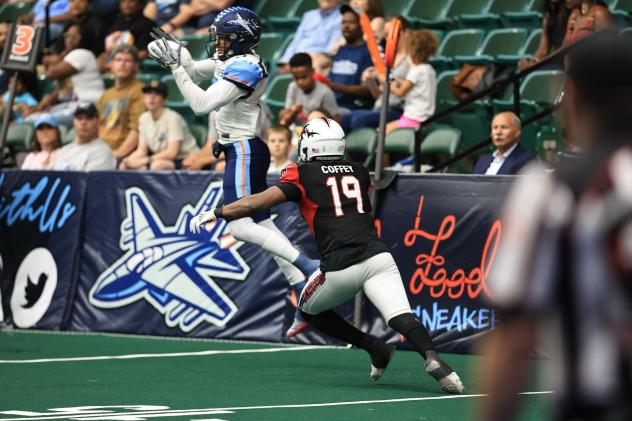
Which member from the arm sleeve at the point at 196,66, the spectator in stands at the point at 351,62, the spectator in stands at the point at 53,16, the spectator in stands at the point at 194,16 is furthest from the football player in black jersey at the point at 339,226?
the spectator in stands at the point at 53,16

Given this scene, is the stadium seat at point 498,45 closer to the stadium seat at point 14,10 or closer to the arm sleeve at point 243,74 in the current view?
the arm sleeve at point 243,74

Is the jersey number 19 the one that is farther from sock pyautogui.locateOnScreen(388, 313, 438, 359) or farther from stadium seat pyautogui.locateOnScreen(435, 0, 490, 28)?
stadium seat pyautogui.locateOnScreen(435, 0, 490, 28)

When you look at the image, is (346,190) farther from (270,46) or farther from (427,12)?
(270,46)

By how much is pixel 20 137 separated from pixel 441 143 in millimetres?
6037

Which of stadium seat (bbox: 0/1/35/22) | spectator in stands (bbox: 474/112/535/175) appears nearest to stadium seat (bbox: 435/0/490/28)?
spectator in stands (bbox: 474/112/535/175)

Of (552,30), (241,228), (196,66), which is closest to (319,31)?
(552,30)

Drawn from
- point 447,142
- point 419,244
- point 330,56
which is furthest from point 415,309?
point 330,56

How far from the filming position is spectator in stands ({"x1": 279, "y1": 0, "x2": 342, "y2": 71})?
15.9 m

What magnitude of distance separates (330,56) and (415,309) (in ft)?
16.3

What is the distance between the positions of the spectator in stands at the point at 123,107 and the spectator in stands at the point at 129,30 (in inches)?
76.1

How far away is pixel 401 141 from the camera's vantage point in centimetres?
1368

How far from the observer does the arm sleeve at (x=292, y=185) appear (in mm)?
8945

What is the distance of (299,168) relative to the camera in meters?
9.06

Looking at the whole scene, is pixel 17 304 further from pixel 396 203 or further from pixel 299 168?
pixel 299 168
